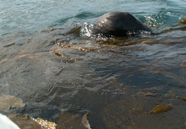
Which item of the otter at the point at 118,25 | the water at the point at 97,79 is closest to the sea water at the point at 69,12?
the otter at the point at 118,25

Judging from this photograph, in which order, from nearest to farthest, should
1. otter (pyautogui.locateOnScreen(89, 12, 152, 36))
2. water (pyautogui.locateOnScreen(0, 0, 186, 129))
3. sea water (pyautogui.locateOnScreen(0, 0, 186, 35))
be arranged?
Result: water (pyautogui.locateOnScreen(0, 0, 186, 129))
otter (pyautogui.locateOnScreen(89, 12, 152, 36))
sea water (pyautogui.locateOnScreen(0, 0, 186, 35))

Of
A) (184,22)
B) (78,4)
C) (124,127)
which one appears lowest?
(124,127)

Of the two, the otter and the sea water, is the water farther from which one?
the sea water

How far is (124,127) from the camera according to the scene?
147cm

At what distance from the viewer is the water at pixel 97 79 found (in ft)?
5.27

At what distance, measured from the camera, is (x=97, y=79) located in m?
2.23

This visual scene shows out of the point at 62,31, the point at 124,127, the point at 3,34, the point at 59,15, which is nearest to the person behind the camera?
the point at 124,127

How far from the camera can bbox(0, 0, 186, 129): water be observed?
1606 mm

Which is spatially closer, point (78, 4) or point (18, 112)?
point (18, 112)

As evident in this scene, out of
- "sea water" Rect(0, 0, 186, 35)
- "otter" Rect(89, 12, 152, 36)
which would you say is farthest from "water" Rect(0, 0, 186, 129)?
"sea water" Rect(0, 0, 186, 35)

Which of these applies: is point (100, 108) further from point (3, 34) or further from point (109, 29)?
point (3, 34)

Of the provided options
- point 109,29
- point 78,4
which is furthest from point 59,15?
point 109,29

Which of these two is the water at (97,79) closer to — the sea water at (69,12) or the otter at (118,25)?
the otter at (118,25)

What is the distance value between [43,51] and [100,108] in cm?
224
